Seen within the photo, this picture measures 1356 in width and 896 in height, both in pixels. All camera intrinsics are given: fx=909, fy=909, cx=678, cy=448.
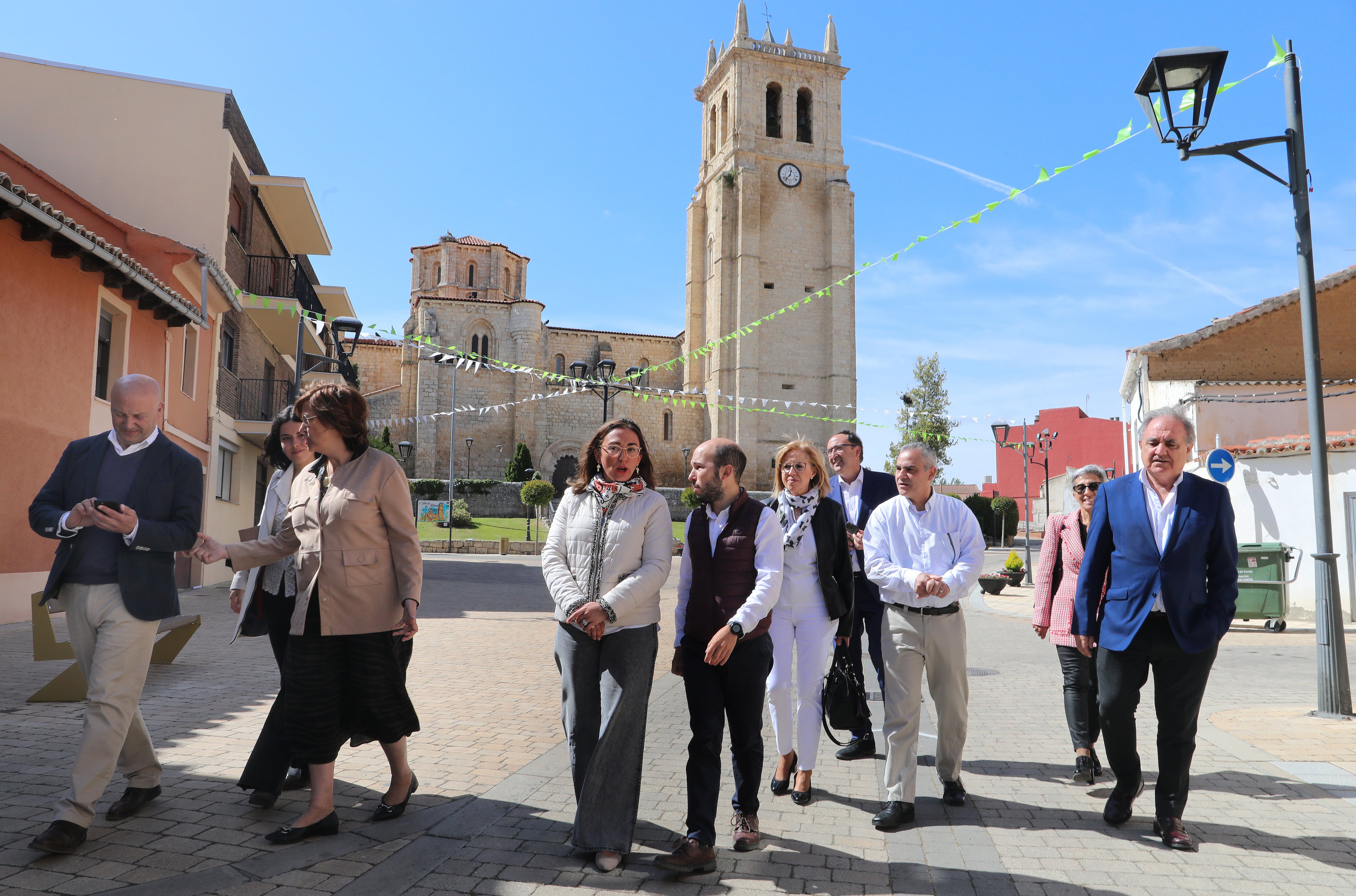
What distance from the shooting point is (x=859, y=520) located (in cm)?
582

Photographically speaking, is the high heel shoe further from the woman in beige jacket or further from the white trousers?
the woman in beige jacket

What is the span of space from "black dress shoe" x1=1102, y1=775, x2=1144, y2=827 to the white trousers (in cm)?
136

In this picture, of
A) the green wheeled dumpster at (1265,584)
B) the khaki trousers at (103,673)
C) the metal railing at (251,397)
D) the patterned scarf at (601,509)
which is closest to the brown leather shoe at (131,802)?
the khaki trousers at (103,673)

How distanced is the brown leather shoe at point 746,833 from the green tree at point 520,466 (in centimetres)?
4759

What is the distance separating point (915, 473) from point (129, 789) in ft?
12.9

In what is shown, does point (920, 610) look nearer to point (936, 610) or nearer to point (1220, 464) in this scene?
point (936, 610)

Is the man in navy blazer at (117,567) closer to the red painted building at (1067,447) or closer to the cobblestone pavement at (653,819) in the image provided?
the cobblestone pavement at (653,819)

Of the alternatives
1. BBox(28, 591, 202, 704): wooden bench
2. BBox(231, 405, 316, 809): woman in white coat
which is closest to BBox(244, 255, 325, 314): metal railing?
BBox(28, 591, 202, 704): wooden bench

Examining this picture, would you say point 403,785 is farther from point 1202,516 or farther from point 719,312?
point 719,312

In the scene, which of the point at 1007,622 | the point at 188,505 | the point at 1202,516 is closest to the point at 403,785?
the point at 188,505

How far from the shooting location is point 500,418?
55.1 meters

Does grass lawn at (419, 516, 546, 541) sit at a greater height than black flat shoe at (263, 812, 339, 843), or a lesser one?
Result: greater

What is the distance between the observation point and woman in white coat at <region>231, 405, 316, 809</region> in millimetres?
4168

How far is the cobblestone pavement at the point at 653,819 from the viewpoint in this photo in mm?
3396
